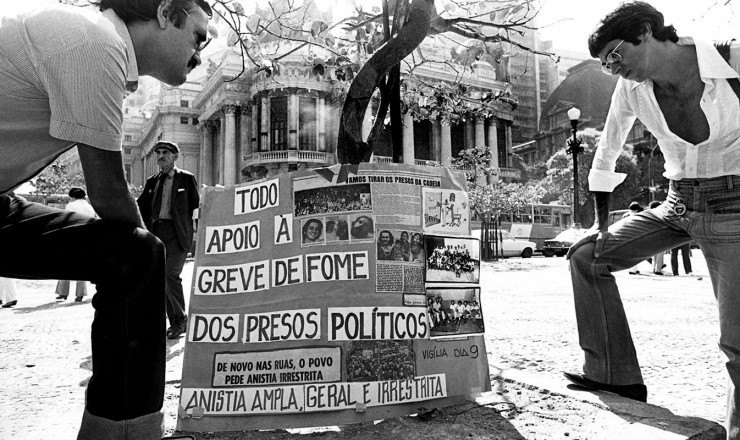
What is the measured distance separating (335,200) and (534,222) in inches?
1485

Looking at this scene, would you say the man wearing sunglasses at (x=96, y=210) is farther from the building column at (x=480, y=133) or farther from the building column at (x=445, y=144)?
the building column at (x=480, y=133)

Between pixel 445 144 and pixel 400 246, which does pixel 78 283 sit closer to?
pixel 400 246

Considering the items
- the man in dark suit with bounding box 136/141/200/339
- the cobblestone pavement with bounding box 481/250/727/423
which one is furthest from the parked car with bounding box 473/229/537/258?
the man in dark suit with bounding box 136/141/200/339

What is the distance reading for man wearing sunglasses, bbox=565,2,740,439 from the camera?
92.3 inches

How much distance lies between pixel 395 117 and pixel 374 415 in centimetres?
263

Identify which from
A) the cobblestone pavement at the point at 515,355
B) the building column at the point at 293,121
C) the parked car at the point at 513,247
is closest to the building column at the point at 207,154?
the building column at the point at 293,121

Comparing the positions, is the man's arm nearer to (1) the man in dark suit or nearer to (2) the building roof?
(1) the man in dark suit

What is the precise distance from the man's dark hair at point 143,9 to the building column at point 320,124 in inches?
1820

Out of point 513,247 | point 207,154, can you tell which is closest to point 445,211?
point 513,247

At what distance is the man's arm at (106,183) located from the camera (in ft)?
4.69

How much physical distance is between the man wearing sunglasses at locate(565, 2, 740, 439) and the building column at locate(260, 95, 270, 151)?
1780 inches

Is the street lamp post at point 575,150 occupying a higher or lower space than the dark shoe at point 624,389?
higher

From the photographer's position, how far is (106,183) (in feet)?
4.83

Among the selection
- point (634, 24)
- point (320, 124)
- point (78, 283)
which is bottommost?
point (78, 283)
